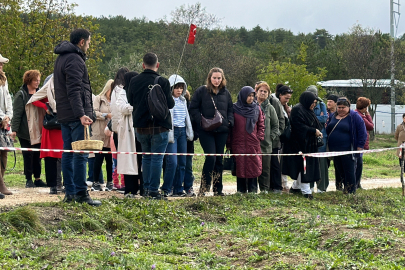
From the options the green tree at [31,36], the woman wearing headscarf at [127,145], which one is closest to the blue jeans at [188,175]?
the woman wearing headscarf at [127,145]

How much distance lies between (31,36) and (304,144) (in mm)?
16256

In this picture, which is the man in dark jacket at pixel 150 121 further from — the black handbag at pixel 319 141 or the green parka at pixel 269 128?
the black handbag at pixel 319 141

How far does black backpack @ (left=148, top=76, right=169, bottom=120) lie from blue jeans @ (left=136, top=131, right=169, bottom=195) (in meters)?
0.38

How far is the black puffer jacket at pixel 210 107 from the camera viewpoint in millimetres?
9375

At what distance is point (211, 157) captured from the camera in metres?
9.37

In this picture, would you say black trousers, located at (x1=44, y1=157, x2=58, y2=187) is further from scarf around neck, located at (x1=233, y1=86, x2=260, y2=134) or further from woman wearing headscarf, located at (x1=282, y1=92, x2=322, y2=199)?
woman wearing headscarf, located at (x1=282, y1=92, x2=322, y2=199)

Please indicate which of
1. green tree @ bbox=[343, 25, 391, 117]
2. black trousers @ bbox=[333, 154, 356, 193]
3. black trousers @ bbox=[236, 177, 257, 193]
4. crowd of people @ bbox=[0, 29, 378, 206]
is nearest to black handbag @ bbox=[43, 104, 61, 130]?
crowd of people @ bbox=[0, 29, 378, 206]

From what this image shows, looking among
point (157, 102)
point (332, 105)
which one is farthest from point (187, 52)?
point (157, 102)

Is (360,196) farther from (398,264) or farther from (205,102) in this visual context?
(398,264)

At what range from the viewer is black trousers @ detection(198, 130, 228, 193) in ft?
30.9

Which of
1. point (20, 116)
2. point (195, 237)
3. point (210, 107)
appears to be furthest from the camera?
point (20, 116)

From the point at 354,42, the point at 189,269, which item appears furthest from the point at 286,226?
the point at 354,42

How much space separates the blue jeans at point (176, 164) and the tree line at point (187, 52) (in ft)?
4.58

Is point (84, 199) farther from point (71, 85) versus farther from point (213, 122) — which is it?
point (213, 122)
